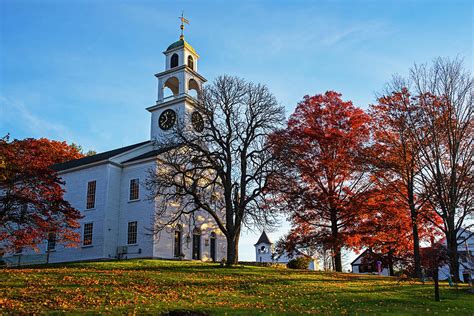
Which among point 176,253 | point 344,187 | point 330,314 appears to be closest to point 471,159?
point 344,187

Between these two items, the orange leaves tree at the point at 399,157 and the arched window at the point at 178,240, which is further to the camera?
the arched window at the point at 178,240

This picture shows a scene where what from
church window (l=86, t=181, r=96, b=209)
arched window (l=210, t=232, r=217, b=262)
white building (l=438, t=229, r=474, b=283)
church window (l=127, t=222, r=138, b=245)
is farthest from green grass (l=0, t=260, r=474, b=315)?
church window (l=86, t=181, r=96, b=209)

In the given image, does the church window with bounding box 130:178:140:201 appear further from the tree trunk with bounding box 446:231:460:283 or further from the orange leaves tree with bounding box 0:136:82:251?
the tree trunk with bounding box 446:231:460:283

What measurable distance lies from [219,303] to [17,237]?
13.0 m

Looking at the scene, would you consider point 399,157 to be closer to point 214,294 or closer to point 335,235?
point 335,235

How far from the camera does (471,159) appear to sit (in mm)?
25297

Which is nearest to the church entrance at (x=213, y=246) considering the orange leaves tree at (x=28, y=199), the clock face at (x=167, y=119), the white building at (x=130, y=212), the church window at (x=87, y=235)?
the white building at (x=130, y=212)

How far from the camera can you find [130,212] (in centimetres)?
3353

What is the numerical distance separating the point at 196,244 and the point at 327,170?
1226 cm

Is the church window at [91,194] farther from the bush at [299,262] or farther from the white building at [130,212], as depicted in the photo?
the bush at [299,262]

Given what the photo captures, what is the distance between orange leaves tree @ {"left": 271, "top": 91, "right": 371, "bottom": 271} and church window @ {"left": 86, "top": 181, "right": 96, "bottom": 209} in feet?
48.0

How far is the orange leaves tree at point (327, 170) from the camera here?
96.4 ft

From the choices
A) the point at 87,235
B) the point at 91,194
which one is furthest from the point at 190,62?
the point at 87,235

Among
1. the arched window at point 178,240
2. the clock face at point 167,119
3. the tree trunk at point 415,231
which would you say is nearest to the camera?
the tree trunk at point 415,231
